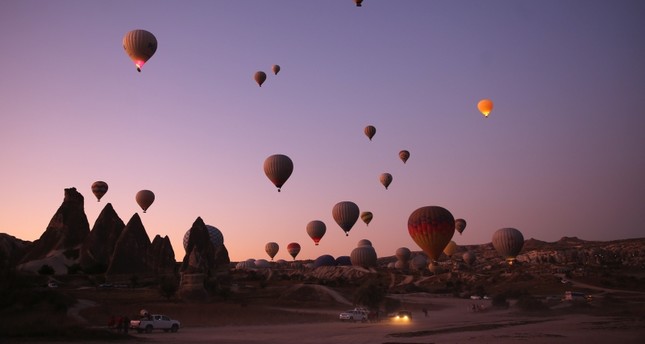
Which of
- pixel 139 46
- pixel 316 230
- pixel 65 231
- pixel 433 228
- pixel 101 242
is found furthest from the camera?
pixel 316 230

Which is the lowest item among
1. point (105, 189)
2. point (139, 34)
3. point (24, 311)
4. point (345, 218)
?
point (24, 311)

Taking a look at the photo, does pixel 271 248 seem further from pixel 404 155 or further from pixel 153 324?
pixel 153 324

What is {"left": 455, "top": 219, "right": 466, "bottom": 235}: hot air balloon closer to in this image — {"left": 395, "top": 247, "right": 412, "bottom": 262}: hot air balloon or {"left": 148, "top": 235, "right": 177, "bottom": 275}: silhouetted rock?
{"left": 395, "top": 247, "right": 412, "bottom": 262}: hot air balloon

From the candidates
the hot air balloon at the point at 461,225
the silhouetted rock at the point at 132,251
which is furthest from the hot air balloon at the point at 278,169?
the hot air balloon at the point at 461,225

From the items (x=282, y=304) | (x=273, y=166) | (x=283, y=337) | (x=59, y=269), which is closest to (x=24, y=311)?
(x=283, y=337)

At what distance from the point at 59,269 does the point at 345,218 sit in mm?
43971

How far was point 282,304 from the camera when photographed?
55406 mm

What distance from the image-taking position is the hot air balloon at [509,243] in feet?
309

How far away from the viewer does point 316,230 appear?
367 ft

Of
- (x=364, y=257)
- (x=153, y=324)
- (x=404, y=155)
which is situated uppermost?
(x=404, y=155)

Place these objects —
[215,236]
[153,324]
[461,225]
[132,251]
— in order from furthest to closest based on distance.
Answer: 1. [461,225]
2. [215,236]
3. [132,251]
4. [153,324]

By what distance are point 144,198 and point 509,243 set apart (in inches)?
2473

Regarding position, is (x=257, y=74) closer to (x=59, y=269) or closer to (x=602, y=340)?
(x=59, y=269)

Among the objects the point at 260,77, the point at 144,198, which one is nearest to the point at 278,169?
the point at 260,77
